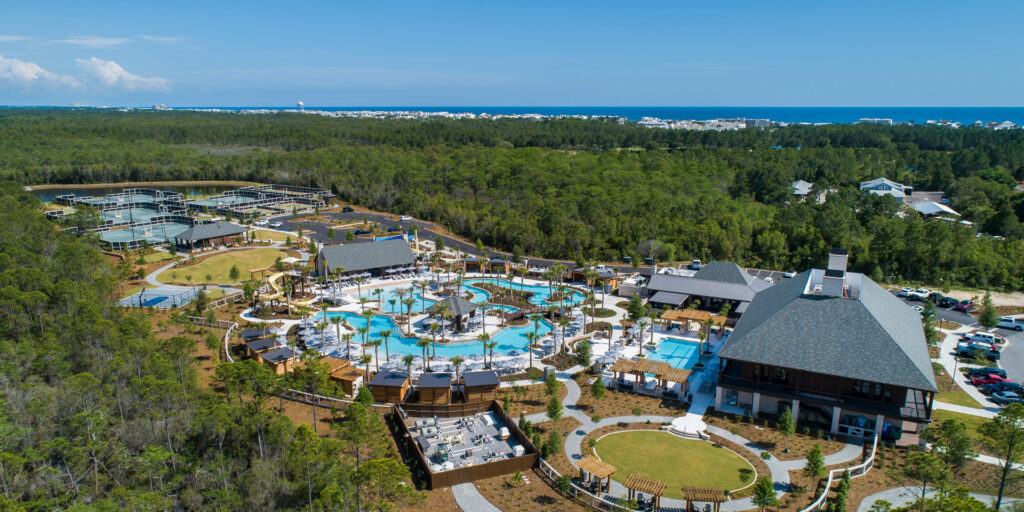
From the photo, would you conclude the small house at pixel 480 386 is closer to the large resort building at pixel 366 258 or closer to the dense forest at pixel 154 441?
the dense forest at pixel 154 441

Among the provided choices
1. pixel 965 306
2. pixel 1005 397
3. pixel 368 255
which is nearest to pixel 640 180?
pixel 965 306

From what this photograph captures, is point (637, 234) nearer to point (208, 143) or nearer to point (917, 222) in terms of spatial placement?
point (917, 222)

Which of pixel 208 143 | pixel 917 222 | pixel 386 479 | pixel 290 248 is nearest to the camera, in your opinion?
pixel 386 479

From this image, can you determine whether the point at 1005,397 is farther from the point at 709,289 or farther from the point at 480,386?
the point at 480,386

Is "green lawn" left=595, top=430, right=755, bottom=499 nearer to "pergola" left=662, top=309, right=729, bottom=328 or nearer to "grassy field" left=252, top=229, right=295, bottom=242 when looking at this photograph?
"pergola" left=662, top=309, right=729, bottom=328

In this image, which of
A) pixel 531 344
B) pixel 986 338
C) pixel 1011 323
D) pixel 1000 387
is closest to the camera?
pixel 1000 387

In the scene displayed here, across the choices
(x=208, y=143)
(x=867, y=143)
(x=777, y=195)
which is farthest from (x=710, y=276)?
(x=208, y=143)
